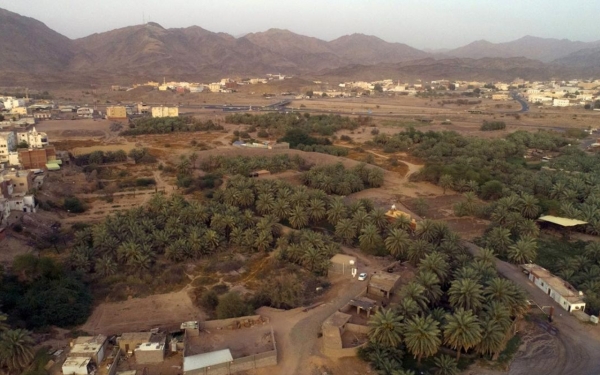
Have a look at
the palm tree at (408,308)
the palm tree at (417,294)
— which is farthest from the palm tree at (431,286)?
the palm tree at (408,308)

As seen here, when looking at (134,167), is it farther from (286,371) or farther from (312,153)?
(286,371)

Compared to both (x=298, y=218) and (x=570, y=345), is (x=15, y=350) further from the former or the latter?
(x=570, y=345)

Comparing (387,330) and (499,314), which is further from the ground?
(499,314)

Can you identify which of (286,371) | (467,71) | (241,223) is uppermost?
(467,71)

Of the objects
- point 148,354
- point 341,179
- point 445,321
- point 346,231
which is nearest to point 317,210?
point 346,231

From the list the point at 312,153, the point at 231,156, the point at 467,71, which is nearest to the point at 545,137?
the point at 312,153
